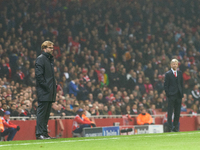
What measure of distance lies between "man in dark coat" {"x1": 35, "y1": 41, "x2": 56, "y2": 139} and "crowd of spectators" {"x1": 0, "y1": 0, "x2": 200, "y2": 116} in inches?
152

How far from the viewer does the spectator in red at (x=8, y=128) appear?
1163cm

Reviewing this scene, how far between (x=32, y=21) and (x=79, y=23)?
9.58 ft

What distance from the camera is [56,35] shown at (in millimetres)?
19094

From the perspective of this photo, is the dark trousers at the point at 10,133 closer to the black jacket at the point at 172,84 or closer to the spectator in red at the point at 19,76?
the spectator in red at the point at 19,76

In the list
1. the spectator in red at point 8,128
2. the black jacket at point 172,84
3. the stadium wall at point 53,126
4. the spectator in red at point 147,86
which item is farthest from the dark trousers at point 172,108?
the spectator in red at point 147,86

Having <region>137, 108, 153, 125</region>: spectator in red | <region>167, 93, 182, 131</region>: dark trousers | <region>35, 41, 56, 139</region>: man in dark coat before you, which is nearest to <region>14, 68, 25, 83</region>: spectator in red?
<region>137, 108, 153, 125</region>: spectator in red

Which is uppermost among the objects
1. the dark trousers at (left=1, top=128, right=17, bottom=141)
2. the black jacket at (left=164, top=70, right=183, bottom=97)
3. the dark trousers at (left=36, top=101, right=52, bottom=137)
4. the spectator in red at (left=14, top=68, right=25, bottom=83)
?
the spectator in red at (left=14, top=68, right=25, bottom=83)

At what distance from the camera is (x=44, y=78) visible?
8.35 metres

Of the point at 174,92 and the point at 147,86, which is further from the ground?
the point at 147,86

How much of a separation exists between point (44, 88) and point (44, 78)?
20 cm

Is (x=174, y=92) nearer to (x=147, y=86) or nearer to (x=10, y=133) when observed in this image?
(x=10, y=133)

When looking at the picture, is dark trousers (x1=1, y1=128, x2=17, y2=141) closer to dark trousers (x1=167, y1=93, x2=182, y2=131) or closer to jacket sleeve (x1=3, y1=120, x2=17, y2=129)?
jacket sleeve (x1=3, y1=120, x2=17, y2=129)

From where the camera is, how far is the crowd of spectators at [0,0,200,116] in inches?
599

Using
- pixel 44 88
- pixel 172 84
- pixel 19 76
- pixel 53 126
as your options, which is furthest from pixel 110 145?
pixel 19 76
